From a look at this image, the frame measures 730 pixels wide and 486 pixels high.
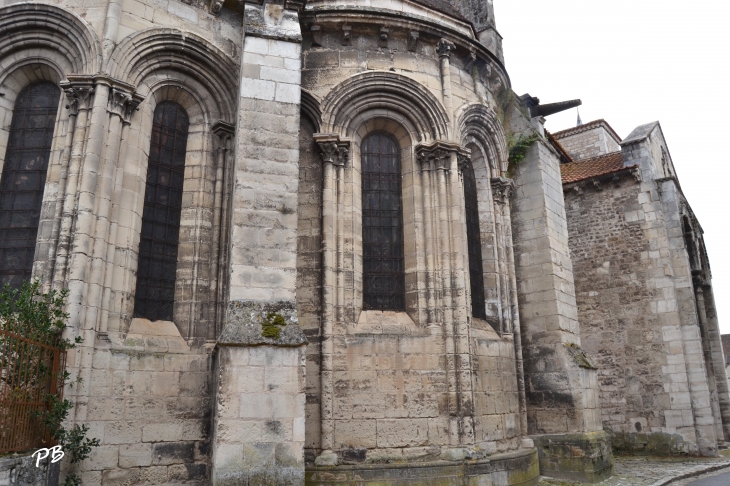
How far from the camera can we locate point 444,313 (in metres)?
8.78

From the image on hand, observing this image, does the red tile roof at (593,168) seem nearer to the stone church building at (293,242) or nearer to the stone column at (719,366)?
the stone column at (719,366)

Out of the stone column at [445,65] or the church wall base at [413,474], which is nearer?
the church wall base at [413,474]

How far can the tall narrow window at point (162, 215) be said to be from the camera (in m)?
7.62

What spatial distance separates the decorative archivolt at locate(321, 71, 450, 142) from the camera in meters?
9.29

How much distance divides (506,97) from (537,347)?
4.95 metres

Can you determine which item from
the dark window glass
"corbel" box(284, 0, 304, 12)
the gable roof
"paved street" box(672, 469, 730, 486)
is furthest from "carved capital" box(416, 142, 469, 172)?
the gable roof

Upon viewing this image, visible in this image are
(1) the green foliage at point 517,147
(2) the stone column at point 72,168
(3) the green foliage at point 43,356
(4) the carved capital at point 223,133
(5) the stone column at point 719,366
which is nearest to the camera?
(3) the green foliage at point 43,356

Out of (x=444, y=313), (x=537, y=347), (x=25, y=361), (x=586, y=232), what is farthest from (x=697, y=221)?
(x=25, y=361)

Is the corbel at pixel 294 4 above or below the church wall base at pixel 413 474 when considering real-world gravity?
above

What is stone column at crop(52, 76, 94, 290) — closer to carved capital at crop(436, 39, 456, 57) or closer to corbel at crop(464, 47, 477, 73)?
carved capital at crop(436, 39, 456, 57)

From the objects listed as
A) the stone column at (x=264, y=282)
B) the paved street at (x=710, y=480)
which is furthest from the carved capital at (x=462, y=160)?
the paved street at (x=710, y=480)

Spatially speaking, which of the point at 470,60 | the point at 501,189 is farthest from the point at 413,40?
the point at 501,189

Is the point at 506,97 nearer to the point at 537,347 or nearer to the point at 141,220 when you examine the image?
the point at 537,347

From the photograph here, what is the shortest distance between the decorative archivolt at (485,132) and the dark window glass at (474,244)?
1.56 ft
